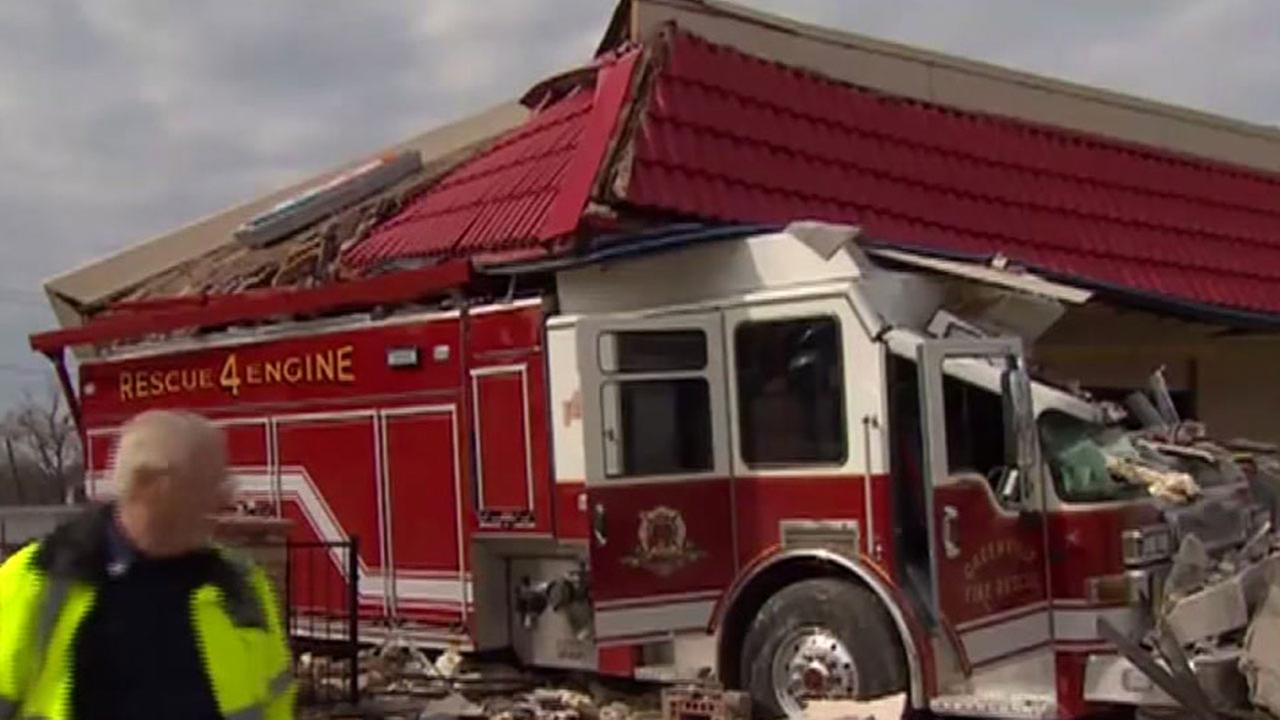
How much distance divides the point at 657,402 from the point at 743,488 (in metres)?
0.67

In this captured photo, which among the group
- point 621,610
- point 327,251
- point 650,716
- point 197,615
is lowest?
point 650,716

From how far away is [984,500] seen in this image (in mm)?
8789

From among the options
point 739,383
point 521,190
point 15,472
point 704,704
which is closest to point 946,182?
point 521,190

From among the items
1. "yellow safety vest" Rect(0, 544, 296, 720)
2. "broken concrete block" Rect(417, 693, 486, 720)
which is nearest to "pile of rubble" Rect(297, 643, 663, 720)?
"broken concrete block" Rect(417, 693, 486, 720)

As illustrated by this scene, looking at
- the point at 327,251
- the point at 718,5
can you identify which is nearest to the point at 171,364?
the point at 327,251

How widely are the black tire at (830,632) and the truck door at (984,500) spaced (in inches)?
14.4

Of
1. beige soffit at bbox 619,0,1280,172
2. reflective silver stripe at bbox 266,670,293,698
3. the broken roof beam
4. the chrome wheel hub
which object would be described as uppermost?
beige soffit at bbox 619,0,1280,172

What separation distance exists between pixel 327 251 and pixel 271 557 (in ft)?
12.8

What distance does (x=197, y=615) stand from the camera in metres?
3.29

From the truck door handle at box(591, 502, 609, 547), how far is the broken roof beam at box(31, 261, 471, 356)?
212cm

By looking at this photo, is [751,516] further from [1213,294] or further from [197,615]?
[1213,294]

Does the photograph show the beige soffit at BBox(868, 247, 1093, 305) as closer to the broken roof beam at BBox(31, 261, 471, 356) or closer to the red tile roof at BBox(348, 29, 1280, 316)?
the red tile roof at BBox(348, 29, 1280, 316)

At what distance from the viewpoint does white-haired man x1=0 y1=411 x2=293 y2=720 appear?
10.7ft

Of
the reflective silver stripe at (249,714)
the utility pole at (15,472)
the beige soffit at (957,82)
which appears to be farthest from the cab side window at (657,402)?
the utility pole at (15,472)
